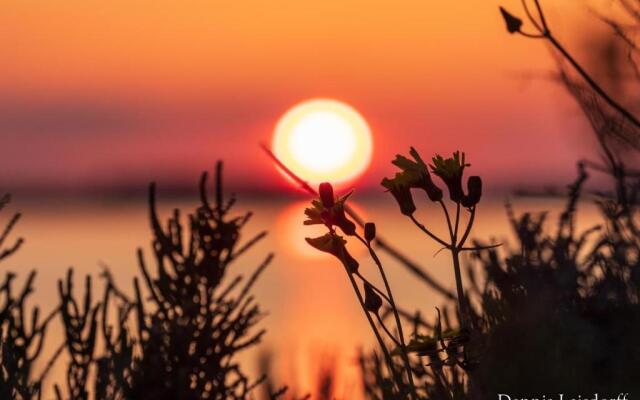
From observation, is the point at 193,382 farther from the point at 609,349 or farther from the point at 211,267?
the point at 609,349

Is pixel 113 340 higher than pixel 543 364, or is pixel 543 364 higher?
pixel 113 340

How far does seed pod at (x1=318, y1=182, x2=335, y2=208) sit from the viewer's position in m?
3.06

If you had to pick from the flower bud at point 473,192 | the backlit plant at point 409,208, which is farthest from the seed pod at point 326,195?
the flower bud at point 473,192

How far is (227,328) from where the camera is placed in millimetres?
3578

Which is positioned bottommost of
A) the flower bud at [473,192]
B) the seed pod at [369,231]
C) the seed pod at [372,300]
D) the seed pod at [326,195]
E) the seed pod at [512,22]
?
the seed pod at [372,300]

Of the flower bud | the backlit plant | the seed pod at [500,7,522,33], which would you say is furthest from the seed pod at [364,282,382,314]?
the seed pod at [500,7,522,33]

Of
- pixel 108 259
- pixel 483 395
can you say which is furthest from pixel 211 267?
pixel 108 259

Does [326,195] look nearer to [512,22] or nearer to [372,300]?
[372,300]

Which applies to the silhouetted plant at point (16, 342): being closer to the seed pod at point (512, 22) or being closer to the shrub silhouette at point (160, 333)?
the shrub silhouette at point (160, 333)

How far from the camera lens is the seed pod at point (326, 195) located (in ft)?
10.0

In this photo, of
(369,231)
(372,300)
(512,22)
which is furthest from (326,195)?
(512,22)

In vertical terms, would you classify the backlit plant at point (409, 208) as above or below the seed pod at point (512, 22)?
below

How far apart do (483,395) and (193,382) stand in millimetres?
1009

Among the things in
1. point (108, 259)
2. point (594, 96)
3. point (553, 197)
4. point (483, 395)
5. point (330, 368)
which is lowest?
point (483, 395)
